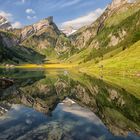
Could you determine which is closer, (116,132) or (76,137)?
(76,137)

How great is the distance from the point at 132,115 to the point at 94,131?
14.9 metres

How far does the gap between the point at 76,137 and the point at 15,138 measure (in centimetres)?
707

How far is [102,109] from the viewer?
60719mm

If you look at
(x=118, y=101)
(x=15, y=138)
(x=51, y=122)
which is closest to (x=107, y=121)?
(x=51, y=122)

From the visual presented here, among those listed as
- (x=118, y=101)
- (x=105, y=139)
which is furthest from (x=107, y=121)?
(x=118, y=101)

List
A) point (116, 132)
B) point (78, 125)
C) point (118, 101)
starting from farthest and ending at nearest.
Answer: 1. point (118, 101)
2. point (78, 125)
3. point (116, 132)

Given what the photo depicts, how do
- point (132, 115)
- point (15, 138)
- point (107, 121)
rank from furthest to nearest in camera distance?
point (132, 115) < point (107, 121) < point (15, 138)

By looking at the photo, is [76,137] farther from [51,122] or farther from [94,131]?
[51,122]

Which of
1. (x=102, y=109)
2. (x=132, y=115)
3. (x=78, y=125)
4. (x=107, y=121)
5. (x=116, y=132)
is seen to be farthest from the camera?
(x=102, y=109)

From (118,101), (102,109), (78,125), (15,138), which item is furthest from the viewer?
(118,101)

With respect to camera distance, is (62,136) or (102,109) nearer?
(62,136)

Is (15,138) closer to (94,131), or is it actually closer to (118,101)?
(94,131)

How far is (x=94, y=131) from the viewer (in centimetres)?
4031

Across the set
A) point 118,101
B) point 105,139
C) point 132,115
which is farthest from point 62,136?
point 118,101
